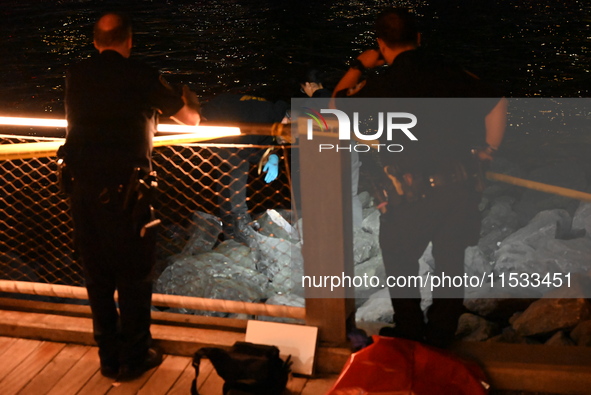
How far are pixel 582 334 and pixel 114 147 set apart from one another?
2470 mm

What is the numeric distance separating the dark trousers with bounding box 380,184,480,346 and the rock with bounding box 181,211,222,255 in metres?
3.03

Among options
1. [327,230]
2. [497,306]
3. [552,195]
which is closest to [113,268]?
[327,230]

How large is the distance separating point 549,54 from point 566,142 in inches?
281

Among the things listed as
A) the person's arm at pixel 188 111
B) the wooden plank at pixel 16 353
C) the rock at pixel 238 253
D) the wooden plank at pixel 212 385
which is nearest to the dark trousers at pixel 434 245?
the wooden plank at pixel 212 385

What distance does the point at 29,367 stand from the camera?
3.03 metres

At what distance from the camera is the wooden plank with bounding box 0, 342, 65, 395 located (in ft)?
9.53

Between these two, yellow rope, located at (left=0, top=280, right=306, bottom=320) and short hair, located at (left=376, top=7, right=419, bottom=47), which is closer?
short hair, located at (left=376, top=7, right=419, bottom=47)

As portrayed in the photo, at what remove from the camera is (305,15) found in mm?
24312

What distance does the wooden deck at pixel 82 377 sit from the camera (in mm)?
2830

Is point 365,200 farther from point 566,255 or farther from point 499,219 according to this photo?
point 566,255

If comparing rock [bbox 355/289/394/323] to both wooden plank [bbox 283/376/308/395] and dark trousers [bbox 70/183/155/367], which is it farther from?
dark trousers [bbox 70/183/155/367]

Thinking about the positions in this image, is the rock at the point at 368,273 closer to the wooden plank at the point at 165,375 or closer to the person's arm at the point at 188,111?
the wooden plank at the point at 165,375

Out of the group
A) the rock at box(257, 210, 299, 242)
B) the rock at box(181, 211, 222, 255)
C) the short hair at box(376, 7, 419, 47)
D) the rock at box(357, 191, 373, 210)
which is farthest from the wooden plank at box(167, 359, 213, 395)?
the rock at box(357, 191, 373, 210)

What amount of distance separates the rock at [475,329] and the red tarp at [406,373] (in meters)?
1.00
